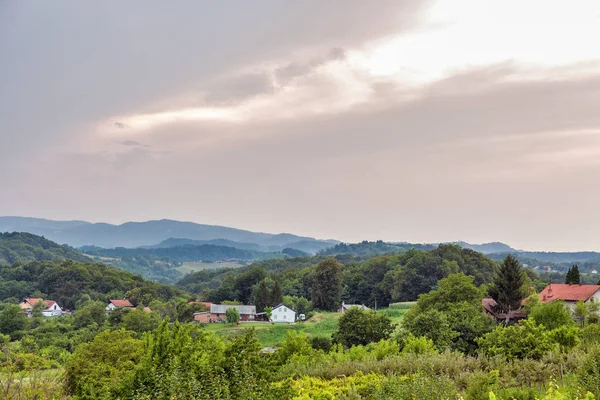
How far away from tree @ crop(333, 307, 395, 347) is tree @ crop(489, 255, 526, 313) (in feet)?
52.1

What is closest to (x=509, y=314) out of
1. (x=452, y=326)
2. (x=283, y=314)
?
(x=452, y=326)

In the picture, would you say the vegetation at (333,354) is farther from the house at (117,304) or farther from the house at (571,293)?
the house at (117,304)

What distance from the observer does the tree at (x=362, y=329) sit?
29750 millimetres

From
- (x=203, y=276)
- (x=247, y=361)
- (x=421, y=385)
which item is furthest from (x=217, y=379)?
(x=203, y=276)

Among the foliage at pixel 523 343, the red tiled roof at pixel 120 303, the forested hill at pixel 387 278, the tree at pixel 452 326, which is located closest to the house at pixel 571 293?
the tree at pixel 452 326

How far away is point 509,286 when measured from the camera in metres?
41.1

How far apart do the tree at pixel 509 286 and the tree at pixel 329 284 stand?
28983mm

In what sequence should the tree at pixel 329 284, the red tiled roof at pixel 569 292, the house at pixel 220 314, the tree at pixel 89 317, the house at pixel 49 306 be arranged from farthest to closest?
the house at pixel 49 306 → the house at pixel 220 314 → the tree at pixel 329 284 → the tree at pixel 89 317 → the red tiled roof at pixel 569 292

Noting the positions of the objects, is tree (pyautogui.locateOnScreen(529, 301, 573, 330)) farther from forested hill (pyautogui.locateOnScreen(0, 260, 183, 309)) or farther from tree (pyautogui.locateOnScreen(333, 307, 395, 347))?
forested hill (pyautogui.locateOnScreen(0, 260, 183, 309))

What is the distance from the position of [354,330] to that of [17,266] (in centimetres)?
11738

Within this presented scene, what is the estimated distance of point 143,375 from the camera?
836cm

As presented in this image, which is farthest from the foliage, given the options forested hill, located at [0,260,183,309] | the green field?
forested hill, located at [0,260,183,309]

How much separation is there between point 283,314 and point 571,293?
121 feet

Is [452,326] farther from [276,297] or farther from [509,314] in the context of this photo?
[276,297]
